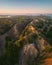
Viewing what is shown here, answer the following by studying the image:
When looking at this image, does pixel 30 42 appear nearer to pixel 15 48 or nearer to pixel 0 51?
pixel 15 48

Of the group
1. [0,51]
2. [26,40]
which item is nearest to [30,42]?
[26,40]

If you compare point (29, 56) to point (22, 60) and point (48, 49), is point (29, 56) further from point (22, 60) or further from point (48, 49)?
point (48, 49)

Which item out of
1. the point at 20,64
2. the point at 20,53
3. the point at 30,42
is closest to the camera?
the point at 20,64

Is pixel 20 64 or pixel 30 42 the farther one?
pixel 30 42

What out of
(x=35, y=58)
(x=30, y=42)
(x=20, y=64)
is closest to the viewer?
(x=20, y=64)

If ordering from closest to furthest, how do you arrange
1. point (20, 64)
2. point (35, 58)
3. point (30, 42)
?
point (20, 64)
point (35, 58)
point (30, 42)

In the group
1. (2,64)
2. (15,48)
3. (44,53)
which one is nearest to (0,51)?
(15,48)

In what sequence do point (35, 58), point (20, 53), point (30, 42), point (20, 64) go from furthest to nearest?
point (30, 42), point (20, 53), point (35, 58), point (20, 64)

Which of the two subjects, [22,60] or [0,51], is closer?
[22,60]

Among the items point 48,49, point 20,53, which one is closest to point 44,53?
point 48,49
